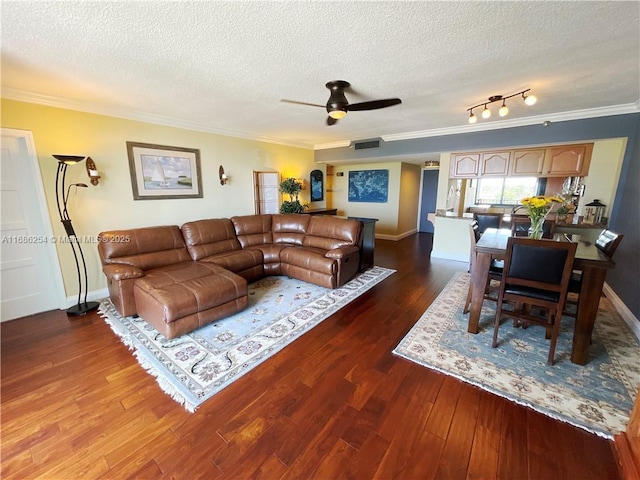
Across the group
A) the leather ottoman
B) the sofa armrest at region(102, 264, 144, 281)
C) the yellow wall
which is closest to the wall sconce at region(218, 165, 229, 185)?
the yellow wall

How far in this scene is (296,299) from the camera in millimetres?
3258

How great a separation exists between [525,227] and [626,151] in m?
1.66

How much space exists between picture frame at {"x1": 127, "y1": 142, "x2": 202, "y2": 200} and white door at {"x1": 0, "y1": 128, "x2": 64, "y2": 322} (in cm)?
85

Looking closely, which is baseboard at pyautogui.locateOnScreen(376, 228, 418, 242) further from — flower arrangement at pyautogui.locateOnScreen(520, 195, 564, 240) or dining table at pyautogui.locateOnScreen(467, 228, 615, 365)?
dining table at pyautogui.locateOnScreen(467, 228, 615, 365)

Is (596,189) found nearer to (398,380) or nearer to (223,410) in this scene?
(398,380)

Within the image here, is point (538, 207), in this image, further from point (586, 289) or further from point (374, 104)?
point (374, 104)

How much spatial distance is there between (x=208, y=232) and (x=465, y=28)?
3695mm

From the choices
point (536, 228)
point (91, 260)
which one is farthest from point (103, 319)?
point (536, 228)

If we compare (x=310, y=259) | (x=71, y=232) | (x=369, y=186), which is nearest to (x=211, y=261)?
(x=310, y=259)

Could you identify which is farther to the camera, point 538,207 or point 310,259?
point 310,259

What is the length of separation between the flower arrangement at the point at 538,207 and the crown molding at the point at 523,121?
199 centimetres

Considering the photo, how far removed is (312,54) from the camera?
1.95 metres

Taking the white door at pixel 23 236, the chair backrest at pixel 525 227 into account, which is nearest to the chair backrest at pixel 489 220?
the chair backrest at pixel 525 227

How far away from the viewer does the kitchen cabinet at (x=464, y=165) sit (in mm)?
4594
